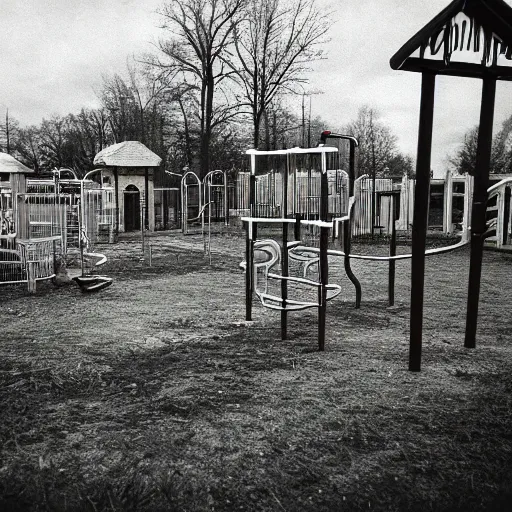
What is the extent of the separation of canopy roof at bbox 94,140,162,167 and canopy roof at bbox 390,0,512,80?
19.3 meters

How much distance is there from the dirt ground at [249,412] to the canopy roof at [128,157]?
16122 mm

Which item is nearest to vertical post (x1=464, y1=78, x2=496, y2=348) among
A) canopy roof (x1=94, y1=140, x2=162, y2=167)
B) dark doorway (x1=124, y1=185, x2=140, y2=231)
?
canopy roof (x1=94, y1=140, x2=162, y2=167)

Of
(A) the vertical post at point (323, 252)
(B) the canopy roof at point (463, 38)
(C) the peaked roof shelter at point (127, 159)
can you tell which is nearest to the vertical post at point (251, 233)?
(A) the vertical post at point (323, 252)

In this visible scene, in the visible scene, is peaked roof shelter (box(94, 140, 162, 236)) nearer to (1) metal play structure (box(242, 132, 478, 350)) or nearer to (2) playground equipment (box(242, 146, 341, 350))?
(1) metal play structure (box(242, 132, 478, 350))

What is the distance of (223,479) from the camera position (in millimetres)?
2916

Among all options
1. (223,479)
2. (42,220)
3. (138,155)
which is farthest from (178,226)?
(223,479)

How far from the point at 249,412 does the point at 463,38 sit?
10.2ft

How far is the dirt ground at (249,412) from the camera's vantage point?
2.83m

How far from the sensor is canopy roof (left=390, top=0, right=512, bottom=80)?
14.3ft

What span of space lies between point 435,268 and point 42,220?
7.45 metres

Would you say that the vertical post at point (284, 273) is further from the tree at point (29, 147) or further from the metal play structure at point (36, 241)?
the tree at point (29, 147)

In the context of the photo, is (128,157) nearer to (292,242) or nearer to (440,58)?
(292,242)

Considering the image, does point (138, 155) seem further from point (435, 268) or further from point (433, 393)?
point (433, 393)

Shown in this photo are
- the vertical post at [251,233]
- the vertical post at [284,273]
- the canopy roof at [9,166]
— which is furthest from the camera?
the canopy roof at [9,166]
